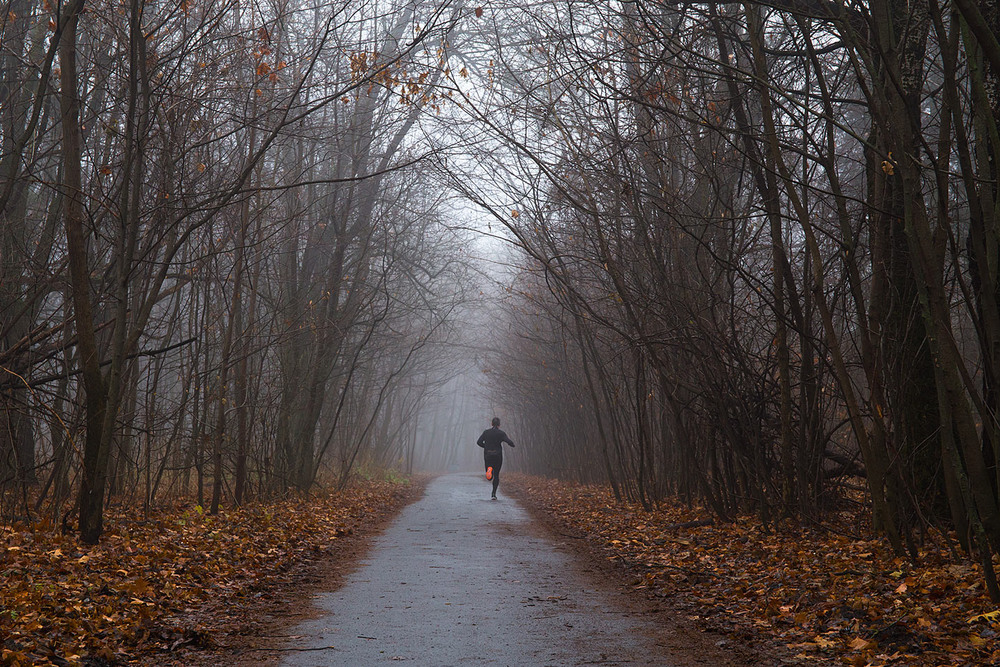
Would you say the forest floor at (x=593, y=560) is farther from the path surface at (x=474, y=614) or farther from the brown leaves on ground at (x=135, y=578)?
the path surface at (x=474, y=614)

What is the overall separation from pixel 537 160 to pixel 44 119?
5673 millimetres

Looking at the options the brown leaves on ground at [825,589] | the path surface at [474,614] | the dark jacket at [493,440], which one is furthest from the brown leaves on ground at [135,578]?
the dark jacket at [493,440]

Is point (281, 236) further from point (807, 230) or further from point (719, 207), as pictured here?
point (807, 230)

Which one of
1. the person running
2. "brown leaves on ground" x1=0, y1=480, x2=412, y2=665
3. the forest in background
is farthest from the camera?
the person running

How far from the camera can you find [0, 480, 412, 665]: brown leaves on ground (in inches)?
186

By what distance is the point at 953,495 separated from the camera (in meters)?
6.47

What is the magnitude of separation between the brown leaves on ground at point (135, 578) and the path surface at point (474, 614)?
2.67ft

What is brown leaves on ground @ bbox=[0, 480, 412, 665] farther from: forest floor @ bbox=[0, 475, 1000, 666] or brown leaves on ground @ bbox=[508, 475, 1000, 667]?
brown leaves on ground @ bbox=[508, 475, 1000, 667]

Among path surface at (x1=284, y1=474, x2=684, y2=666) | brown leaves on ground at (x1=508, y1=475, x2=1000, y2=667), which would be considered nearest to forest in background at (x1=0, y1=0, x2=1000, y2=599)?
brown leaves on ground at (x1=508, y1=475, x2=1000, y2=667)

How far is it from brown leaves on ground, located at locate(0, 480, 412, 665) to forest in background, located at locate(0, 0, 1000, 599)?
75 centimetres

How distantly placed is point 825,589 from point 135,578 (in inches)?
203

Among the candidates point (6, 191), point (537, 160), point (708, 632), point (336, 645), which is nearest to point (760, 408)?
point (537, 160)

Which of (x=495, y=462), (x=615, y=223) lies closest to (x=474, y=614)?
(x=615, y=223)

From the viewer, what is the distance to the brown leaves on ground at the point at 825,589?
4.74m
